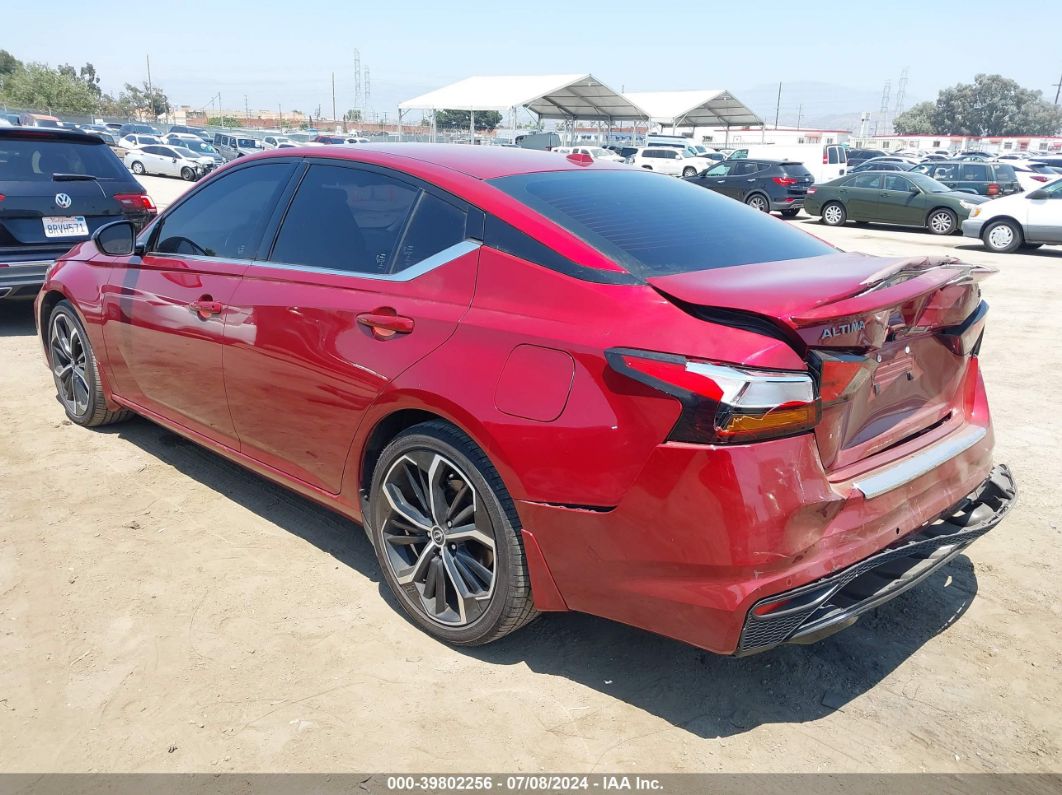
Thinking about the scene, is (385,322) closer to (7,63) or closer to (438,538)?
(438,538)

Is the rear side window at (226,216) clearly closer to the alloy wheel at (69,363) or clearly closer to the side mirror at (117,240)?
the side mirror at (117,240)

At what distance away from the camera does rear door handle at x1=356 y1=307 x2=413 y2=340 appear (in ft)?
9.46

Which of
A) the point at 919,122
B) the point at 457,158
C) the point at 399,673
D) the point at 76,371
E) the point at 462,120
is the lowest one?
the point at 399,673

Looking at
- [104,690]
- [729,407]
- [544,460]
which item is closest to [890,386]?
[729,407]

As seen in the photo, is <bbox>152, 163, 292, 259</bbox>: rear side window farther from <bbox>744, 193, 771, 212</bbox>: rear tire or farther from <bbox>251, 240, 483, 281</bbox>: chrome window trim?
<bbox>744, 193, 771, 212</bbox>: rear tire

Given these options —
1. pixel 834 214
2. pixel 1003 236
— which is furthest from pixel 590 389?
pixel 834 214

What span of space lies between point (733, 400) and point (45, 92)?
81.0 metres

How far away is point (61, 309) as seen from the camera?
5023mm

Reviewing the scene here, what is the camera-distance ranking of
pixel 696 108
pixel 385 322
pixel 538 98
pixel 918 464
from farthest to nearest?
pixel 696 108
pixel 538 98
pixel 385 322
pixel 918 464

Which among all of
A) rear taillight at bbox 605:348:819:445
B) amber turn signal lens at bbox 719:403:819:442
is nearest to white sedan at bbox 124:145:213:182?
rear taillight at bbox 605:348:819:445

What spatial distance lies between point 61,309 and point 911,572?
4756 millimetres

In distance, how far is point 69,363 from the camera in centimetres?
513

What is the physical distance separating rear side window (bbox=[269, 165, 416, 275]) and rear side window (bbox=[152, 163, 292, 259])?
8.3 inches

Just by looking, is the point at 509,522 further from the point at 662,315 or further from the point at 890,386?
the point at 890,386
